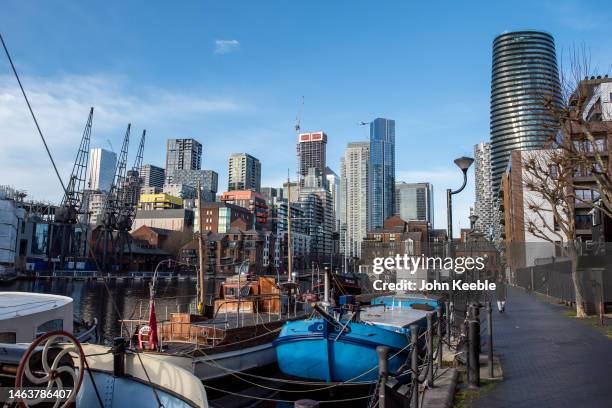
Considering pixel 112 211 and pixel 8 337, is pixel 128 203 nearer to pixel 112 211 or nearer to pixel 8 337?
pixel 112 211

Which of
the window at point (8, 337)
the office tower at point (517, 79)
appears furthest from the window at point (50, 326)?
the office tower at point (517, 79)

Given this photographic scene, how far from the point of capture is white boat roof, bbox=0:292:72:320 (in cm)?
1418

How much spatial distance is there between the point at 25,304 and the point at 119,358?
9903 mm

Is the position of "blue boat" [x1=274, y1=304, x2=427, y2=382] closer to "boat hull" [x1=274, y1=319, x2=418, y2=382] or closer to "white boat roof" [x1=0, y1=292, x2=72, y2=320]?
"boat hull" [x1=274, y1=319, x2=418, y2=382]

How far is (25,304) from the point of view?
15.5 meters

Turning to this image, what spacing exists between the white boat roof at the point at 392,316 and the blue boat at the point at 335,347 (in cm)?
204

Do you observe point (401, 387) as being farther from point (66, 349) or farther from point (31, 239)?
point (31, 239)

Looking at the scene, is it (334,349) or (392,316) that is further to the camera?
(392,316)

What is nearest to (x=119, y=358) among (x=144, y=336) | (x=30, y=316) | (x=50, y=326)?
(x=30, y=316)

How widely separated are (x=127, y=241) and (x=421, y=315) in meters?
122

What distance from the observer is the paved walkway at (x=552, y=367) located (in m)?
10.1

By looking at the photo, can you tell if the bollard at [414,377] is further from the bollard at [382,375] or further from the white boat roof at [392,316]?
the white boat roof at [392,316]

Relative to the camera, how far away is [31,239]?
421 feet

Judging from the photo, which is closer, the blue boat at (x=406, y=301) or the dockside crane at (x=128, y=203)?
the blue boat at (x=406, y=301)
